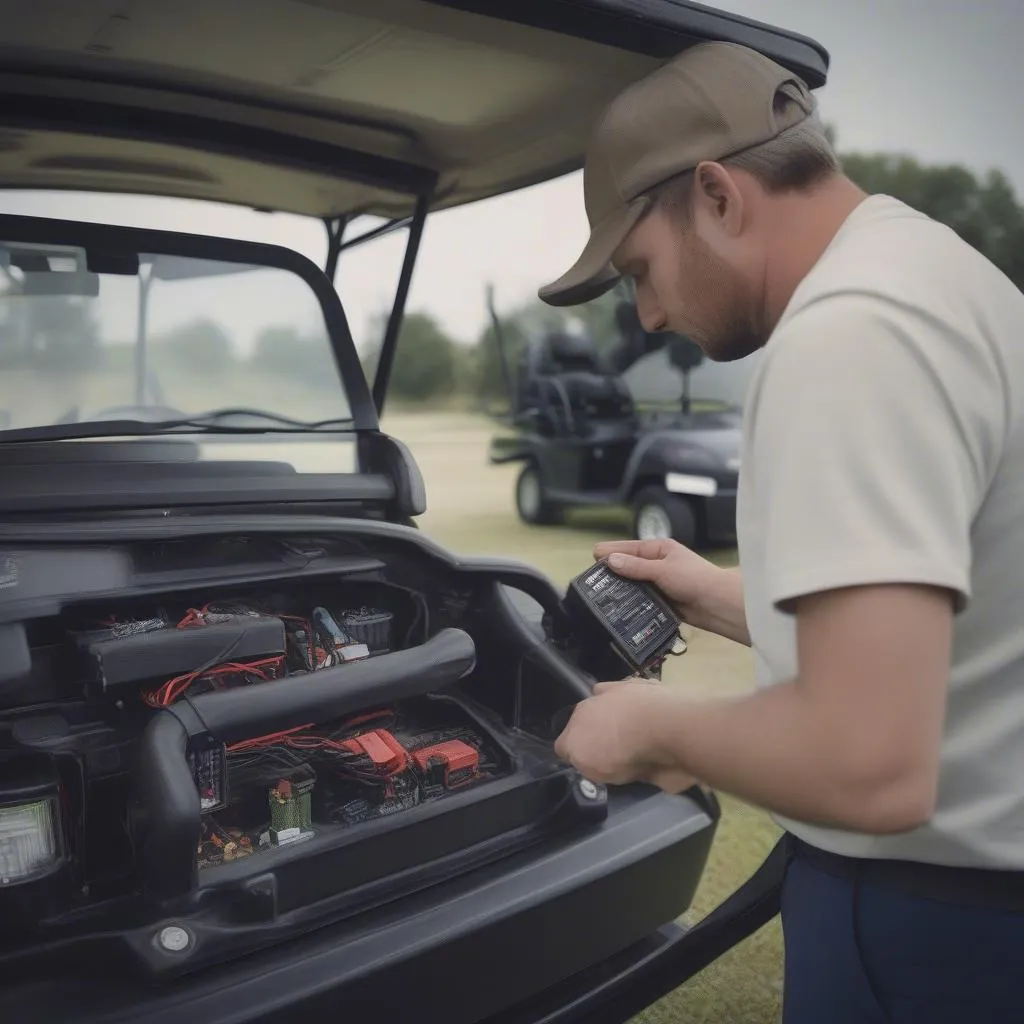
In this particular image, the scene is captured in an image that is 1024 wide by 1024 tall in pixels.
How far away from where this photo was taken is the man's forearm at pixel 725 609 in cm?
160

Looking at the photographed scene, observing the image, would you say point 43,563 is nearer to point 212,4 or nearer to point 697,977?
point 212,4

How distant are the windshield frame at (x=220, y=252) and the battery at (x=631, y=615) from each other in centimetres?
129

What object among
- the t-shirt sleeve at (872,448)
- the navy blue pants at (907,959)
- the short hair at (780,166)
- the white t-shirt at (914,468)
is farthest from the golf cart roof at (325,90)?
the navy blue pants at (907,959)

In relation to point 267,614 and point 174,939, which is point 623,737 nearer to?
point 174,939

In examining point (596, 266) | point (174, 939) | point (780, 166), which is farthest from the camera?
point (174, 939)

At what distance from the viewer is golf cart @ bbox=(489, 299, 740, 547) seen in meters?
7.98

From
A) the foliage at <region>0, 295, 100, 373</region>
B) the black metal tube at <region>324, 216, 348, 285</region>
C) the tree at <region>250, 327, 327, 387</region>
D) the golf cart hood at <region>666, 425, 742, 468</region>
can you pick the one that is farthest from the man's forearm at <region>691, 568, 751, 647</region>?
the golf cart hood at <region>666, 425, 742, 468</region>

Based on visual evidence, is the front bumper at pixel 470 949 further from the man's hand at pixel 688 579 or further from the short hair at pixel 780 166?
the short hair at pixel 780 166

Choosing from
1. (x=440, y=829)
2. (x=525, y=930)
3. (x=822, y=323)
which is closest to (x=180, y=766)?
(x=440, y=829)

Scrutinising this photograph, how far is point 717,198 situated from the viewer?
1.06m

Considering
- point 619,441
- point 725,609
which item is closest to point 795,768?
point 725,609

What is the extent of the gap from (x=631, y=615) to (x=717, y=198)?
87 centimetres

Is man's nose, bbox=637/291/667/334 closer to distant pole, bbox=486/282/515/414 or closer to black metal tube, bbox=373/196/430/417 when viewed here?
black metal tube, bbox=373/196/430/417

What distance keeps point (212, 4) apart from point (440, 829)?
1.53 meters
